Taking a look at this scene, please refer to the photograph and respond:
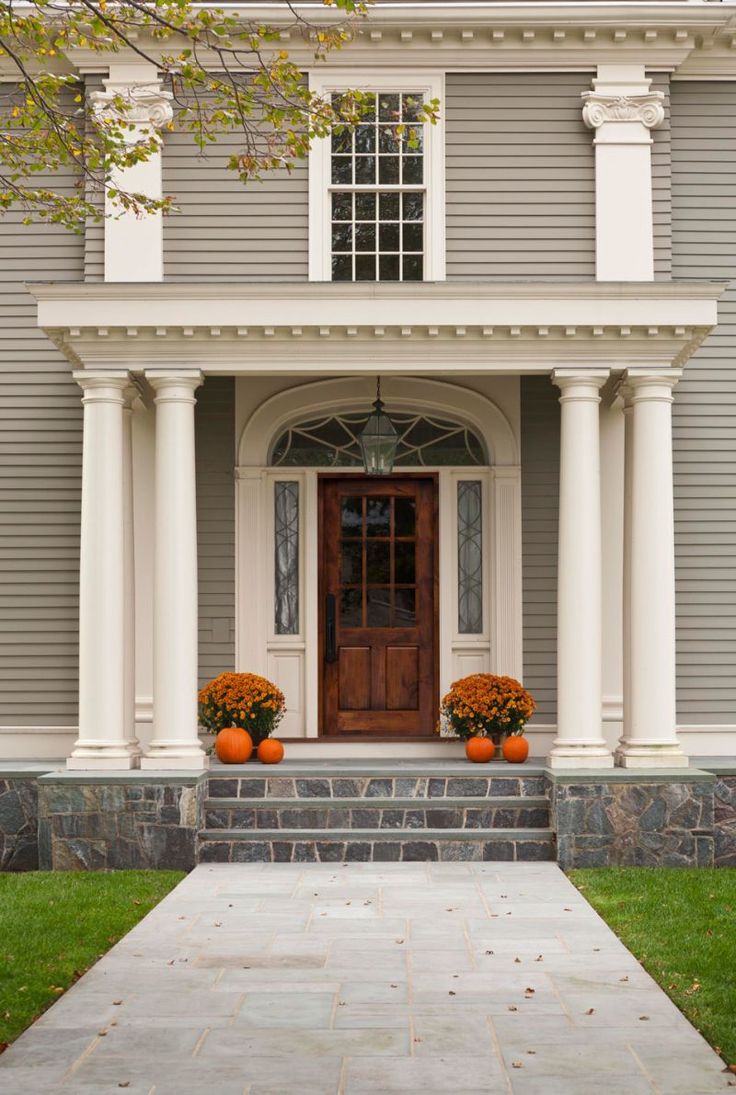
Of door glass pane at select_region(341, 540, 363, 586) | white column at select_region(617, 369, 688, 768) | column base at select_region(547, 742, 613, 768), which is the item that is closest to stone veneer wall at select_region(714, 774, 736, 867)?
white column at select_region(617, 369, 688, 768)

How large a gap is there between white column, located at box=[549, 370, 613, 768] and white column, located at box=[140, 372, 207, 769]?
9.49ft

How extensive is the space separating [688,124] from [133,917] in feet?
28.7

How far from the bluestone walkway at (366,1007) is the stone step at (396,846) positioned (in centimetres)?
122

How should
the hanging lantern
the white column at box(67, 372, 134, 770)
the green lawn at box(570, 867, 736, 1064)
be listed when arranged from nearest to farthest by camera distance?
1. the green lawn at box(570, 867, 736, 1064)
2. the white column at box(67, 372, 134, 770)
3. the hanging lantern

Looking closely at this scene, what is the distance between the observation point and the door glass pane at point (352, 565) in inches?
500

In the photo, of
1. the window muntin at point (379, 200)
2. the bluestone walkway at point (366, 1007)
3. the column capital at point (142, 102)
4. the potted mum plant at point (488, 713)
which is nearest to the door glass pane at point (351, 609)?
the potted mum plant at point (488, 713)

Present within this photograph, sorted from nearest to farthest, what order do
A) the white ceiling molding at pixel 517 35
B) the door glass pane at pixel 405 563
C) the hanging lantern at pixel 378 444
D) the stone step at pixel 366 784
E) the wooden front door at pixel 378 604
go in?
1. the stone step at pixel 366 784
2. the hanging lantern at pixel 378 444
3. the white ceiling molding at pixel 517 35
4. the wooden front door at pixel 378 604
5. the door glass pane at pixel 405 563

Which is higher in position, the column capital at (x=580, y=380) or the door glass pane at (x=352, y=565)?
the column capital at (x=580, y=380)

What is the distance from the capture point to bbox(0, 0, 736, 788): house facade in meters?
12.2

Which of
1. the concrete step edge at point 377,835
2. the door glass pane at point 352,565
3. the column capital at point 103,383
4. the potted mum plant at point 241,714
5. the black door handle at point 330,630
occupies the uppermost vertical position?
the column capital at point 103,383

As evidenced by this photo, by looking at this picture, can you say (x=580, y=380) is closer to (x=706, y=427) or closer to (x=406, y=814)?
(x=706, y=427)

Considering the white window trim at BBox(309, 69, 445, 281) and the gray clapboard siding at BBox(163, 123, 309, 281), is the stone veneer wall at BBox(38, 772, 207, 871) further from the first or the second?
the white window trim at BBox(309, 69, 445, 281)

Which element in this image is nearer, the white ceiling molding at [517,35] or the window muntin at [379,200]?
the white ceiling molding at [517,35]

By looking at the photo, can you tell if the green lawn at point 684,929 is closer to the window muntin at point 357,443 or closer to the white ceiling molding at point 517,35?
the window muntin at point 357,443
